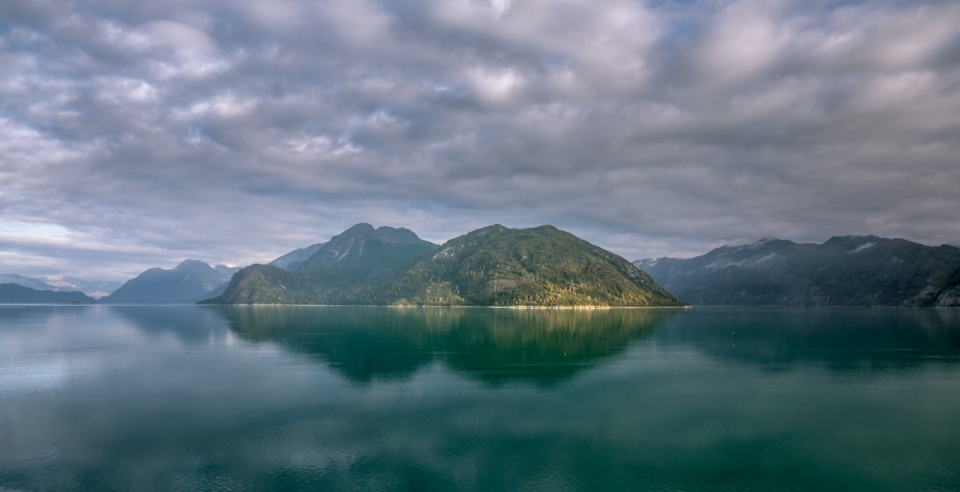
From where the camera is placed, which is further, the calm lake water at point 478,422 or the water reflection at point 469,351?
the water reflection at point 469,351

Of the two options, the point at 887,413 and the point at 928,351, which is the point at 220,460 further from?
the point at 928,351

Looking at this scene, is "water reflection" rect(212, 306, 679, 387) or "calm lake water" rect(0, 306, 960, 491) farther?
"water reflection" rect(212, 306, 679, 387)

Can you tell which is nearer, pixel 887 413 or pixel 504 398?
pixel 887 413

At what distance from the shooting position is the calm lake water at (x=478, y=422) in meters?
45.6

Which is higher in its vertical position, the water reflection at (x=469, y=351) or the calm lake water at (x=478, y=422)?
the water reflection at (x=469, y=351)

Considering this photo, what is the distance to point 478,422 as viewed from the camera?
206ft

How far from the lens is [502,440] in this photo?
183 ft

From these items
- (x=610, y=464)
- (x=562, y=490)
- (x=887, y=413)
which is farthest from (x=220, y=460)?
(x=887, y=413)

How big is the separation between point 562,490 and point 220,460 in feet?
111

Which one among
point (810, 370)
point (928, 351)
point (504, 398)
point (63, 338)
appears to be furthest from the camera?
point (63, 338)

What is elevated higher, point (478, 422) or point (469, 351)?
point (469, 351)

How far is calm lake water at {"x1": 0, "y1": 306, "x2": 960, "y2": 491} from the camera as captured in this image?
45.6 m

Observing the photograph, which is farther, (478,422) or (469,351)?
(469,351)

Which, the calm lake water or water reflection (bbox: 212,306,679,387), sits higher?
water reflection (bbox: 212,306,679,387)
